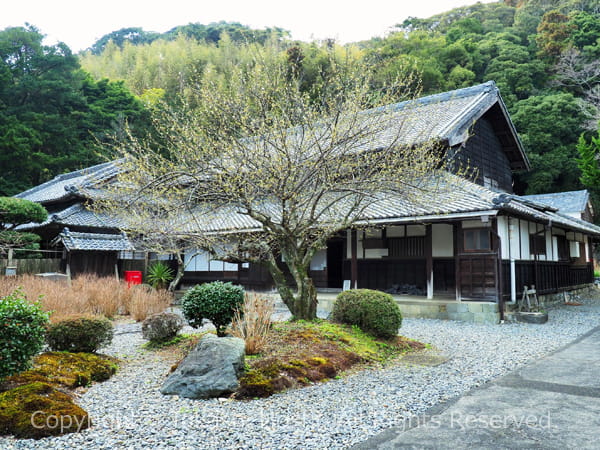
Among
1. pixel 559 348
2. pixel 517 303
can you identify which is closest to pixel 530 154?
pixel 517 303

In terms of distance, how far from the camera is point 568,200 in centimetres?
2605

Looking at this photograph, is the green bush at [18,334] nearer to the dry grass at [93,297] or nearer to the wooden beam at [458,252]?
the dry grass at [93,297]

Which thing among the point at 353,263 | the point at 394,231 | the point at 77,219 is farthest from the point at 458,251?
the point at 77,219

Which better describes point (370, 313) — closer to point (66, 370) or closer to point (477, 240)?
point (66, 370)

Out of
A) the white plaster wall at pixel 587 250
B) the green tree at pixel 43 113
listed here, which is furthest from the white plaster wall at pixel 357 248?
the green tree at pixel 43 113

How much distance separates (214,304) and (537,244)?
39.0 feet

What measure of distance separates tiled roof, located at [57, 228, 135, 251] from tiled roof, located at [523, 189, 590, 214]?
896 inches

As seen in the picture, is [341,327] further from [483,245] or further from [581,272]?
[581,272]

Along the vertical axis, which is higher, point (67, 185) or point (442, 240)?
point (67, 185)

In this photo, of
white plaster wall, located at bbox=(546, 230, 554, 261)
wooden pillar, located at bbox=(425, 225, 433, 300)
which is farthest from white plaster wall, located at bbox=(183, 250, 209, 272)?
white plaster wall, located at bbox=(546, 230, 554, 261)

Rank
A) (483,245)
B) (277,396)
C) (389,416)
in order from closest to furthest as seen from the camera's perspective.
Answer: (389,416) → (277,396) → (483,245)

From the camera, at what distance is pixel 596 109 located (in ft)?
92.8

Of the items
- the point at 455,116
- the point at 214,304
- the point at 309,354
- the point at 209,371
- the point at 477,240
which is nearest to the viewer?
the point at 209,371

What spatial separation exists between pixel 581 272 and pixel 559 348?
1394cm
